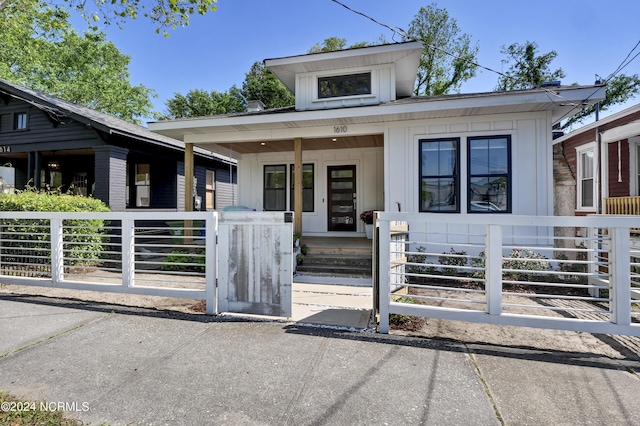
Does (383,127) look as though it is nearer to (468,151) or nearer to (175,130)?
(468,151)

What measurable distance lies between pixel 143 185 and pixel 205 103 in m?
16.7

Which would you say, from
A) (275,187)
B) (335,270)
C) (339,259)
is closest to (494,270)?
(335,270)

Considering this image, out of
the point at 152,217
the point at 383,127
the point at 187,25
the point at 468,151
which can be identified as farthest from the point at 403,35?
the point at 152,217

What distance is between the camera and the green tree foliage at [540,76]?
19.0 m

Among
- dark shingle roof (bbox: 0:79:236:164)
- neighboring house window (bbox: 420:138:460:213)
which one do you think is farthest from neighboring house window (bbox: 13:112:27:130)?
neighboring house window (bbox: 420:138:460:213)

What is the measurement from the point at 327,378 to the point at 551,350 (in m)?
2.12

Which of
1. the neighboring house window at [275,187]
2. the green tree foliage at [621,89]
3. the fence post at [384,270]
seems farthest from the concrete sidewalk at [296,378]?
the green tree foliage at [621,89]

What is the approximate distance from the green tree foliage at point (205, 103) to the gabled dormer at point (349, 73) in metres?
18.7

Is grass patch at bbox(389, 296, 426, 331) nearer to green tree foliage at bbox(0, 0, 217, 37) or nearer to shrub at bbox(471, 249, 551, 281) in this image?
shrub at bbox(471, 249, 551, 281)

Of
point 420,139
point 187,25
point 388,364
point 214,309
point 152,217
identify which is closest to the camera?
point 388,364

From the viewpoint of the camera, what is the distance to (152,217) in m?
4.08

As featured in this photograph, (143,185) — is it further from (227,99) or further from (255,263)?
(227,99)

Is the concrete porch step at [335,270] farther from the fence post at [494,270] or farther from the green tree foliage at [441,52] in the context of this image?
the green tree foliage at [441,52]

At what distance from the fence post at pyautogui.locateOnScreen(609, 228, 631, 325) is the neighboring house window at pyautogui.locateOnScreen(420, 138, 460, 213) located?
3.79m
